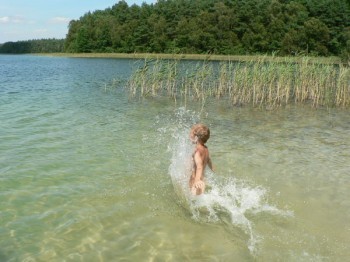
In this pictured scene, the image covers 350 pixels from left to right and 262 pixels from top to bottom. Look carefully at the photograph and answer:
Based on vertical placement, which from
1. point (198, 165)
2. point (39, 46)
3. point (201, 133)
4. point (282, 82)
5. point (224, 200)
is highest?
point (39, 46)

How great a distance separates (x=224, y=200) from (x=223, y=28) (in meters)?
90.2

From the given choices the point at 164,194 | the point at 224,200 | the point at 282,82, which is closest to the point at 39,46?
the point at 282,82

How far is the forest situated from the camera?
3091 inches

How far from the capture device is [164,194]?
26.8ft

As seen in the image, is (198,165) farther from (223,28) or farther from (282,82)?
(223,28)

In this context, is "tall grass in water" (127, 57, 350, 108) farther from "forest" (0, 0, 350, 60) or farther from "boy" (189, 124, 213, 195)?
"forest" (0, 0, 350, 60)

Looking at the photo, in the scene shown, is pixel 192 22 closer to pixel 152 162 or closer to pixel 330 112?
pixel 330 112

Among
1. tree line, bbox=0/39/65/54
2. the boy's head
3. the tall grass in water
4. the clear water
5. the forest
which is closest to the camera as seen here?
the clear water

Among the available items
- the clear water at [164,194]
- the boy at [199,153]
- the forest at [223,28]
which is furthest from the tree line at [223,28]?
the boy at [199,153]

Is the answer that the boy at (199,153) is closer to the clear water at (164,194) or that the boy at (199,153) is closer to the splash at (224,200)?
the splash at (224,200)

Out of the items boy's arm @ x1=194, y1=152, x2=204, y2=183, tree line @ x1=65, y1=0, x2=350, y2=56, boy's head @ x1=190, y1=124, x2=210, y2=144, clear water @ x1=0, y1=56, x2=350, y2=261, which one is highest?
tree line @ x1=65, y1=0, x2=350, y2=56

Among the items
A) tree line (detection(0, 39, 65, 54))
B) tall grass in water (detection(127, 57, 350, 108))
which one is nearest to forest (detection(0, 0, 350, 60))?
tall grass in water (detection(127, 57, 350, 108))

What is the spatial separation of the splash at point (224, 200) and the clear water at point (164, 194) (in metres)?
0.03

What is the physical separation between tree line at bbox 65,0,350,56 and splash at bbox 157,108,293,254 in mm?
68222
